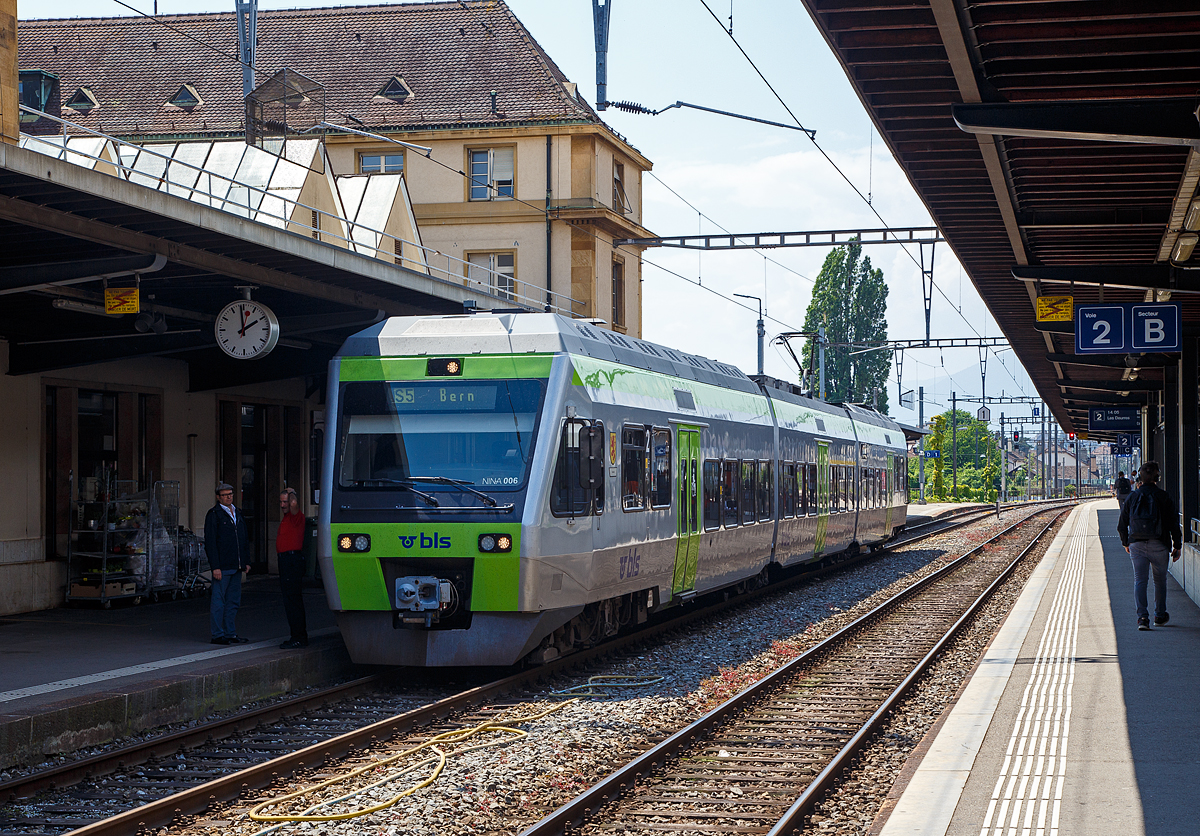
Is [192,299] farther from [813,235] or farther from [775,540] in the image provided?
[813,235]

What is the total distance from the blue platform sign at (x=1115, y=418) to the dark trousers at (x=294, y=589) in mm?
31949

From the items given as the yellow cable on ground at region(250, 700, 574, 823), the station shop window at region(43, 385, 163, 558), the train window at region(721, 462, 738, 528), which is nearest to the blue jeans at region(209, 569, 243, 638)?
the yellow cable on ground at region(250, 700, 574, 823)

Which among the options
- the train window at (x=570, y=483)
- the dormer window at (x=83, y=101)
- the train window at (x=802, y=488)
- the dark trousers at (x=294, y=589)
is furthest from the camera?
the dormer window at (x=83, y=101)

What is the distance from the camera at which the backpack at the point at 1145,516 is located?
14.2 meters

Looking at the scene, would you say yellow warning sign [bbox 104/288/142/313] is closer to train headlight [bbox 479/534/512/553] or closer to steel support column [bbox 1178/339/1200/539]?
train headlight [bbox 479/534/512/553]

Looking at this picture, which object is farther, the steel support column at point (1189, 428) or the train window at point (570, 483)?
the steel support column at point (1189, 428)

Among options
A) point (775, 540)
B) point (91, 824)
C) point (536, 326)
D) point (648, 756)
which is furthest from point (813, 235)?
point (91, 824)

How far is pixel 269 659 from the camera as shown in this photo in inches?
466

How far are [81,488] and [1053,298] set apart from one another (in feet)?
42.3

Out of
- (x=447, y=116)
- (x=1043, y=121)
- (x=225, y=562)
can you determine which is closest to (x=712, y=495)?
(x=225, y=562)

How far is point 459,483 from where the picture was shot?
11.6 metres

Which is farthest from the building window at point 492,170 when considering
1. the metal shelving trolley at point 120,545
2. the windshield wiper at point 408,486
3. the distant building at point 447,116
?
the windshield wiper at point 408,486

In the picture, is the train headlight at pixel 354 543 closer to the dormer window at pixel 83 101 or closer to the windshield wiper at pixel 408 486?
the windshield wiper at pixel 408 486

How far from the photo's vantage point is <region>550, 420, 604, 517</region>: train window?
11734 millimetres
